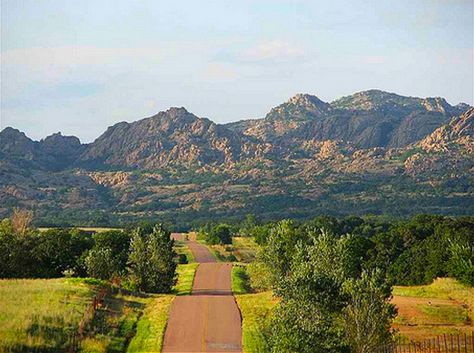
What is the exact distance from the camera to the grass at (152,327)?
46469 millimetres

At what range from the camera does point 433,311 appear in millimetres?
59062

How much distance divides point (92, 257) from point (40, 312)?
1058 inches

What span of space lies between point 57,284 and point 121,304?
6934mm

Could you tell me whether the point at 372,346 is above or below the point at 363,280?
below

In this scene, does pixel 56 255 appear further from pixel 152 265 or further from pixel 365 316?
pixel 365 316

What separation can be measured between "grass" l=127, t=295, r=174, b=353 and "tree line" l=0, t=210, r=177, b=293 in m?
10.5

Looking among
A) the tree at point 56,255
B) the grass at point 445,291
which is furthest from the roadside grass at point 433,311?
the tree at point 56,255

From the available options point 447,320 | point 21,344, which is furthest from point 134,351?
point 447,320

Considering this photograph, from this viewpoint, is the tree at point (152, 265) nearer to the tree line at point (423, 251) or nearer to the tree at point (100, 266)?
the tree at point (100, 266)

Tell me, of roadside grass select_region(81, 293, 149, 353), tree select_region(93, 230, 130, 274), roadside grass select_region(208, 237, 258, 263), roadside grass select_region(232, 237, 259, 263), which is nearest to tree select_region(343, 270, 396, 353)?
roadside grass select_region(81, 293, 149, 353)

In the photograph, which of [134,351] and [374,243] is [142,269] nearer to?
[134,351]

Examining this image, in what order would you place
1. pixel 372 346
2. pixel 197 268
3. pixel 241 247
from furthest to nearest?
pixel 241 247 → pixel 197 268 → pixel 372 346

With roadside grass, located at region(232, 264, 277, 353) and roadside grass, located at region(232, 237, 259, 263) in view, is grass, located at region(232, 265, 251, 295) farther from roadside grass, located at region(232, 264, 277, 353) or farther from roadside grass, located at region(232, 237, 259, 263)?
roadside grass, located at region(232, 237, 259, 263)

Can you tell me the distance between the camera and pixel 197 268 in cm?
10450
